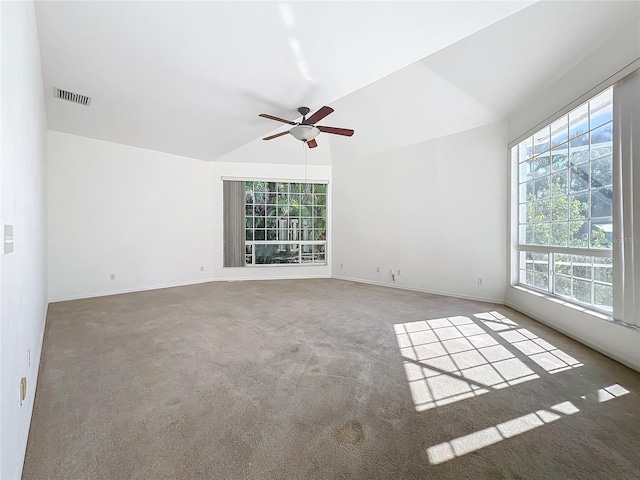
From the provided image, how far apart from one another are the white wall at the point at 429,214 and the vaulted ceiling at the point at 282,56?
2.45 feet

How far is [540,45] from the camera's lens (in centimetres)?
321

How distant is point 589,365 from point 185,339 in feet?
12.7

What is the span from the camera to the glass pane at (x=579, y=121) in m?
3.23

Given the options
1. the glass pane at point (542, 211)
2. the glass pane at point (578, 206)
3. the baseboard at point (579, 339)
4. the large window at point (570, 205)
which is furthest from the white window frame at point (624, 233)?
the glass pane at point (542, 211)

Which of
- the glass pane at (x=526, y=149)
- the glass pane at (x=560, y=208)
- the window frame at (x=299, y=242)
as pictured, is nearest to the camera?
the glass pane at (x=560, y=208)

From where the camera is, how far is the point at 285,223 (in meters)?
7.34

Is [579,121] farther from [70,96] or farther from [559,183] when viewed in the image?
[70,96]

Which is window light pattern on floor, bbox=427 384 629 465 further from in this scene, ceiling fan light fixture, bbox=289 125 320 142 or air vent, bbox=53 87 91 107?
air vent, bbox=53 87 91 107

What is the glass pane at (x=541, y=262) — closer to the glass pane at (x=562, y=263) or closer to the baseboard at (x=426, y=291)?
the glass pane at (x=562, y=263)

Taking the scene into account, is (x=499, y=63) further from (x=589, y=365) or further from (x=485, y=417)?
(x=485, y=417)

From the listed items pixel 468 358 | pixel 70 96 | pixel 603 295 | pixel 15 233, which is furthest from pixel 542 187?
pixel 70 96

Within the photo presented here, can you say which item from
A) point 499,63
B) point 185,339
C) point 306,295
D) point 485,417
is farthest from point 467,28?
point 306,295

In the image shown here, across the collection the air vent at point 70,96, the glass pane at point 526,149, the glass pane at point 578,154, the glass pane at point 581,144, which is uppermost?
the air vent at point 70,96

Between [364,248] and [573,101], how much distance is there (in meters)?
4.25
